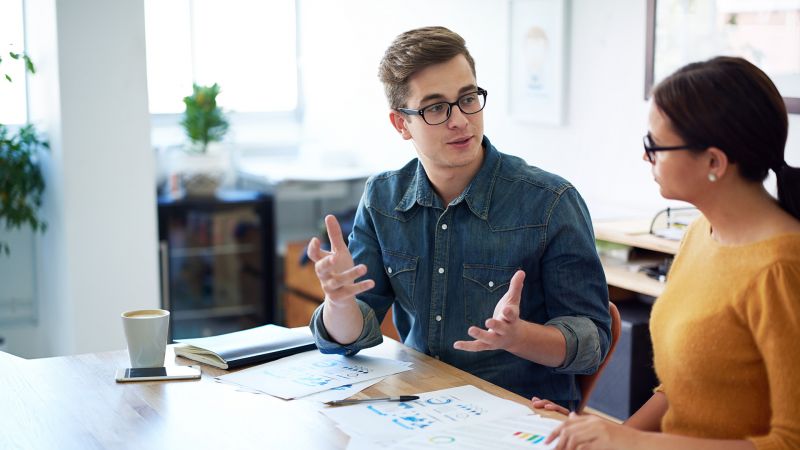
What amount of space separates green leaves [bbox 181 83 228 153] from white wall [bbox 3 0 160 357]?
83cm

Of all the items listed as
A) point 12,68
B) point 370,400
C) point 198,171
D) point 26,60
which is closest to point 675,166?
point 370,400

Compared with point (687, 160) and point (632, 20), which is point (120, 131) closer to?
point (632, 20)

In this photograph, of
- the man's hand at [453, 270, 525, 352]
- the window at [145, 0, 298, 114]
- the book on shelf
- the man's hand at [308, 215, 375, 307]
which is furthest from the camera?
the window at [145, 0, 298, 114]

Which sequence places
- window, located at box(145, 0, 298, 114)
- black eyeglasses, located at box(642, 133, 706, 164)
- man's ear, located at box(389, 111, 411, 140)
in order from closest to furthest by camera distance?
black eyeglasses, located at box(642, 133, 706, 164) < man's ear, located at box(389, 111, 411, 140) < window, located at box(145, 0, 298, 114)

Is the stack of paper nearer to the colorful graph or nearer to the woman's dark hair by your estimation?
the colorful graph

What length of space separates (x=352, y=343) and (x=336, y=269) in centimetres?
18

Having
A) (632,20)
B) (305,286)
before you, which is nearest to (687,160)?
(632,20)

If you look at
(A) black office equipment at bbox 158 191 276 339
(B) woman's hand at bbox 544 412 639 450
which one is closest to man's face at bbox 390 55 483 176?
(B) woman's hand at bbox 544 412 639 450

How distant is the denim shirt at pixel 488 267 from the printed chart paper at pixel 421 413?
0.25 metres

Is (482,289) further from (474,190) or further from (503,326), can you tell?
(503,326)

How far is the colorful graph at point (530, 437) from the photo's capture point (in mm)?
1354

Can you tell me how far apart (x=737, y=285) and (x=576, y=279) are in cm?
56

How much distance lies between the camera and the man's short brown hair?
1.90m

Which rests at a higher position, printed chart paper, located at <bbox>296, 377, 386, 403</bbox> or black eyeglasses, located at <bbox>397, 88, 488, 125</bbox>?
black eyeglasses, located at <bbox>397, 88, 488, 125</bbox>
